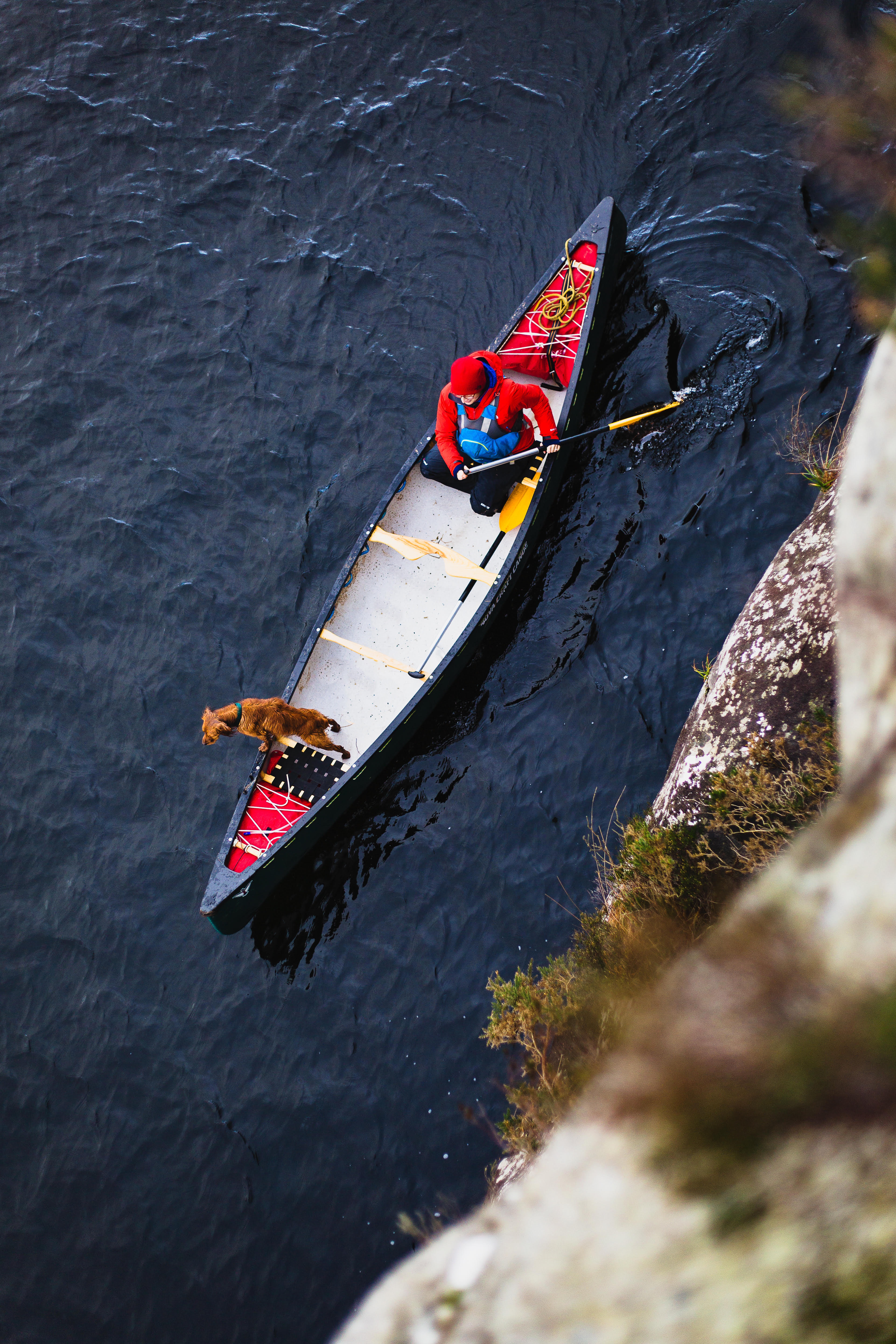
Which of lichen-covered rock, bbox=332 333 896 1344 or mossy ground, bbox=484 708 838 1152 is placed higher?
lichen-covered rock, bbox=332 333 896 1344

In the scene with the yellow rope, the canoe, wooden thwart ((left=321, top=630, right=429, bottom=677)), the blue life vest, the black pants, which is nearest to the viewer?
the canoe

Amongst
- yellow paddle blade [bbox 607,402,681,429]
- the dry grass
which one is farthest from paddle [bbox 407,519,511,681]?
the dry grass

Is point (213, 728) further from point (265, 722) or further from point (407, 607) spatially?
point (407, 607)

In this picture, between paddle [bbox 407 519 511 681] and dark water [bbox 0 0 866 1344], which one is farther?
paddle [bbox 407 519 511 681]

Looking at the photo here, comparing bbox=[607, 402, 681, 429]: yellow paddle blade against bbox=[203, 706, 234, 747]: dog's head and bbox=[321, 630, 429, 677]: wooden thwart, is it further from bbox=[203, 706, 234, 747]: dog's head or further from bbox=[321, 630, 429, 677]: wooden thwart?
bbox=[203, 706, 234, 747]: dog's head

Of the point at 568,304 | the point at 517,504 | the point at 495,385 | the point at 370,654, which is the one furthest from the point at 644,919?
the point at 568,304

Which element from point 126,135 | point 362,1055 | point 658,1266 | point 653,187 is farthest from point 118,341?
point 658,1266

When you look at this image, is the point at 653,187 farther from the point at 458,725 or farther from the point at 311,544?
the point at 458,725

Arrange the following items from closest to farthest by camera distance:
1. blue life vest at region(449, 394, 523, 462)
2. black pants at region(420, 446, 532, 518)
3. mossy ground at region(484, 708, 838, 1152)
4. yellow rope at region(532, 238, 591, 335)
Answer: mossy ground at region(484, 708, 838, 1152), blue life vest at region(449, 394, 523, 462), black pants at region(420, 446, 532, 518), yellow rope at region(532, 238, 591, 335)
